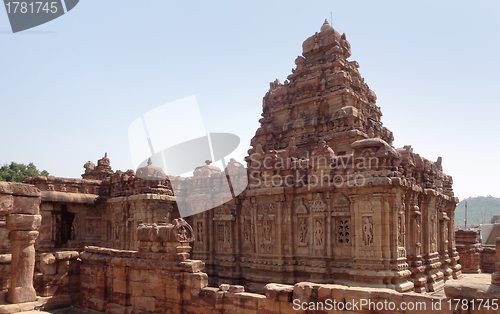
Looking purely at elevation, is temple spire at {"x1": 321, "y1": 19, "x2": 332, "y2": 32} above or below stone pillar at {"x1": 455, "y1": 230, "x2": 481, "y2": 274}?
above

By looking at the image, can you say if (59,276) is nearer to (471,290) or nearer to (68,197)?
(68,197)

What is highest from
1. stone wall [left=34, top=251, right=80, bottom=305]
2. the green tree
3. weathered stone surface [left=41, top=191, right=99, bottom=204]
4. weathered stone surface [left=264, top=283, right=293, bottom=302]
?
the green tree

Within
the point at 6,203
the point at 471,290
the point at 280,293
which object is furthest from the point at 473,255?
the point at 6,203

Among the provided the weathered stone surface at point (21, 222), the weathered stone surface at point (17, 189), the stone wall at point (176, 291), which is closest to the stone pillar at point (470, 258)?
the stone wall at point (176, 291)

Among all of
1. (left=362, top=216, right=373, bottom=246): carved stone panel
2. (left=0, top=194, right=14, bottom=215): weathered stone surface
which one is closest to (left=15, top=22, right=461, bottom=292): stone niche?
(left=362, top=216, right=373, bottom=246): carved stone panel

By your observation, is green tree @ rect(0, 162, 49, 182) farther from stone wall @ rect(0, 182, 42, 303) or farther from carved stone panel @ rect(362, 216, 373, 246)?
carved stone panel @ rect(362, 216, 373, 246)

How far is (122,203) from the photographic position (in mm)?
21766

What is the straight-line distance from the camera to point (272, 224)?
52.9 feet

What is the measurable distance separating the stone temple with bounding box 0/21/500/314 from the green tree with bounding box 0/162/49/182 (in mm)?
22988

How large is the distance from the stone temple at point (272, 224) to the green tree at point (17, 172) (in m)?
23.0

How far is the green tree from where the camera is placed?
4112 cm

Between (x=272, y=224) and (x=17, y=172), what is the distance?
37.3 metres

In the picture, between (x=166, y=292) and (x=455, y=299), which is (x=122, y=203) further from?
(x=455, y=299)

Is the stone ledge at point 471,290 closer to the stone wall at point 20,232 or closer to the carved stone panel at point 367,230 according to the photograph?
the carved stone panel at point 367,230
